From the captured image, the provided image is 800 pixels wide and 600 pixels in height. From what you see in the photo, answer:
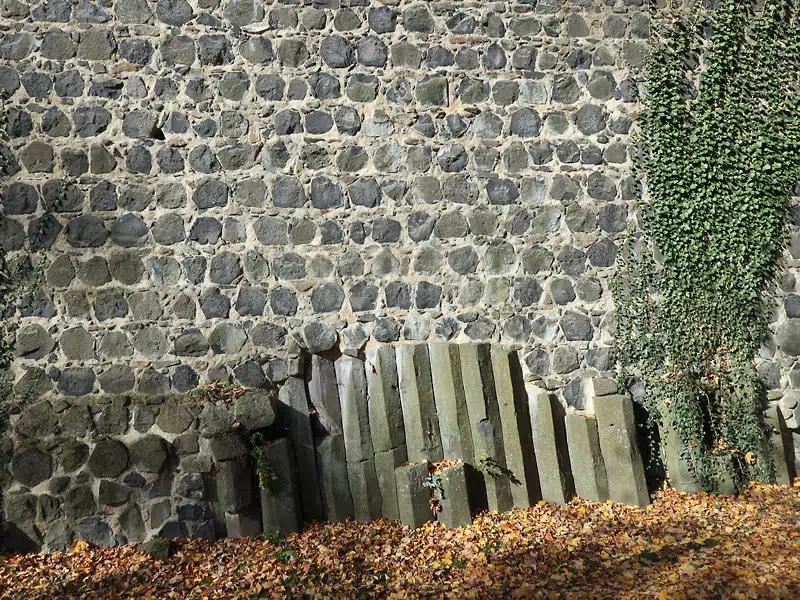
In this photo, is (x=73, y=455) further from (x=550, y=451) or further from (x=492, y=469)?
(x=550, y=451)

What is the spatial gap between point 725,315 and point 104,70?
5861 mm

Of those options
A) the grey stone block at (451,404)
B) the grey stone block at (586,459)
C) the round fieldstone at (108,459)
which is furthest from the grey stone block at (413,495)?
the round fieldstone at (108,459)

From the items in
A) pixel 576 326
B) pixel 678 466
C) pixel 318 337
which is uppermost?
pixel 318 337

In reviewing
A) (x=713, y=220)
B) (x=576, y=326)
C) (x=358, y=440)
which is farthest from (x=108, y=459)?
(x=713, y=220)

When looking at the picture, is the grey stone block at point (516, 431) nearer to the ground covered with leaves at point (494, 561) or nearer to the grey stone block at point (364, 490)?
the ground covered with leaves at point (494, 561)

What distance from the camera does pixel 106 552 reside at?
5590 mm

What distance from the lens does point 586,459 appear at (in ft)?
19.8

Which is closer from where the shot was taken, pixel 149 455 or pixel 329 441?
pixel 149 455

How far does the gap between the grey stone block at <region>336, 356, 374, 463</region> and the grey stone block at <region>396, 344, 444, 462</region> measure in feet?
1.06

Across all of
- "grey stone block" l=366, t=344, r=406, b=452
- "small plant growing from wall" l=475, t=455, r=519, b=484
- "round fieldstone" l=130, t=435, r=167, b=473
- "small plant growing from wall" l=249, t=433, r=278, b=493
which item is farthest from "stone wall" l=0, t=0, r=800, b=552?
"small plant growing from wall" l=475, t=455, r=519, b=484

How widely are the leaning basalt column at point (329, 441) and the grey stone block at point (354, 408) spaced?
0.18ft

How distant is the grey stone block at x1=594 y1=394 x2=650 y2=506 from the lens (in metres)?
5.95

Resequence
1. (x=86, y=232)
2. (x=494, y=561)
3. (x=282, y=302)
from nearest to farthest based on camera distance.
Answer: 1. (x=494, y=561)
2. (x=86, y=232)
3. (x=282, y=302)

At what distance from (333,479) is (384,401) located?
2.52 feet
